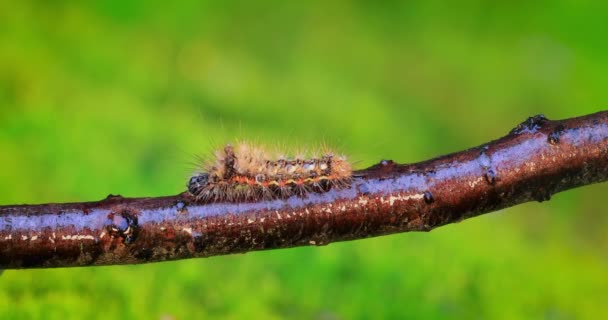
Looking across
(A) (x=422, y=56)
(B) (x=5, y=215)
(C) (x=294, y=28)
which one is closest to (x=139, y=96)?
(C) (x=294, y=28)

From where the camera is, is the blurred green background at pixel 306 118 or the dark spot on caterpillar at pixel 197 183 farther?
the blurred green background at pixel 306 118

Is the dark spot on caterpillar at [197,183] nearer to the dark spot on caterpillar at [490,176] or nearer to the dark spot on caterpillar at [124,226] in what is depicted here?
the dark spot on caterpillar at [124,226]

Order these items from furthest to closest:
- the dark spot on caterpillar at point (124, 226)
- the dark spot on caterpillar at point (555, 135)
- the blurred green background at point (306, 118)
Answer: the blurred green background at point (306, 118) < the dark spot on caterpillar at point (555, 135) < the dark spot on caterpillar at point (124, 226)

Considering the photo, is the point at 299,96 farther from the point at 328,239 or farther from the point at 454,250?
the point at 328,239

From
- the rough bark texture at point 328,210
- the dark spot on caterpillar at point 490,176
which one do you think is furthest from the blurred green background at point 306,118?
the dark spot on caterpillar at point 490,176

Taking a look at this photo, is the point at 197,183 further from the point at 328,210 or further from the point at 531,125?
the point at 531,125

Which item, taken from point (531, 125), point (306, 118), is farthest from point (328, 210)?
point (306, 118)
